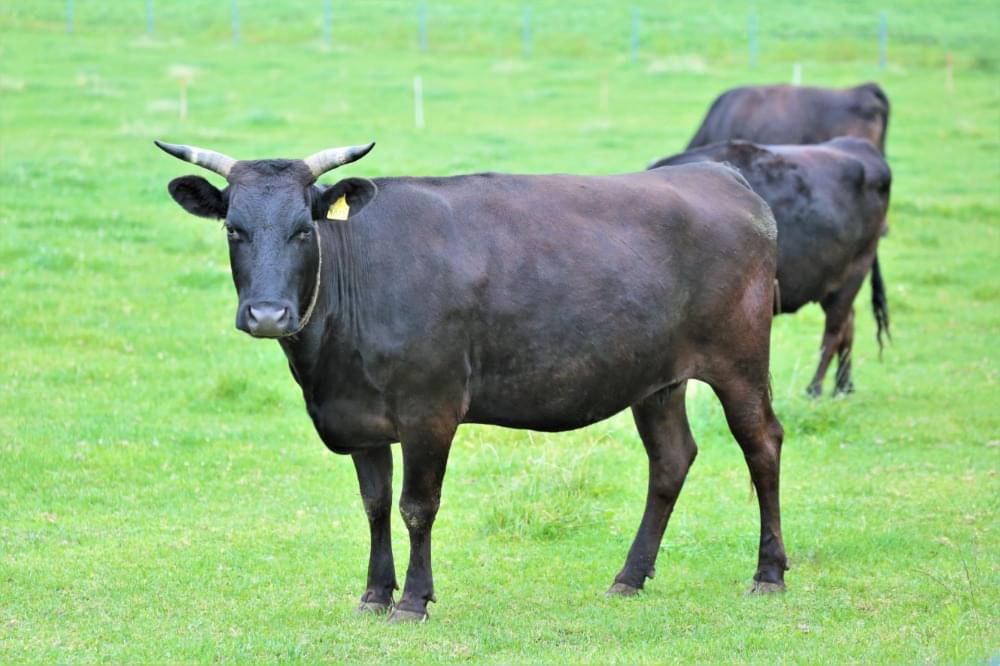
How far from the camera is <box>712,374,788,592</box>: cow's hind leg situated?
809cm

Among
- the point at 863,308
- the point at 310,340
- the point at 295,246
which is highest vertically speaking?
the point at 295,246

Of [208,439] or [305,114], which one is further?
[305,114]

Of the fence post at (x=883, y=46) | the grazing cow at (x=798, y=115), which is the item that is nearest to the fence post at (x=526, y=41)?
the fence post at (x=883, y=46)

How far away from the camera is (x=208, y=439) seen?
10891mm

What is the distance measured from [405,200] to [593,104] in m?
27.9

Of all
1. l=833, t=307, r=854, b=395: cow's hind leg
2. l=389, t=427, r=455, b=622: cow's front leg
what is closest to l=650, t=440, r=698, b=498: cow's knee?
l=389, t=427, r=455, b=622: cow's front leg

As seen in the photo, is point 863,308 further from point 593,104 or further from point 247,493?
point 593,104

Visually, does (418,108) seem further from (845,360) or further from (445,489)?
(445,489)

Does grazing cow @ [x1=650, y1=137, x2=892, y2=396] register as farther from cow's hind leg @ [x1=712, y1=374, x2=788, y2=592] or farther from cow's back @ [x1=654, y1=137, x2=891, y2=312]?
cow's hind leg @ [x1=712, y1=374, x2=788, y2=592]

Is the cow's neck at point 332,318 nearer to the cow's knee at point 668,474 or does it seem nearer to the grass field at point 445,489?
the grass field at point 445,489

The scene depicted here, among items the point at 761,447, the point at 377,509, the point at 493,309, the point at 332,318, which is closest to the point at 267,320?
the point at 332,318

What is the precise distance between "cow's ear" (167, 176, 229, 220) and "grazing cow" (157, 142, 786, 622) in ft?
0.04

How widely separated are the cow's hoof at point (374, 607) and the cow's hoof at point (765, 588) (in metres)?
2.04

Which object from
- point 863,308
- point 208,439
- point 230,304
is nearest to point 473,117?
point 863,308
